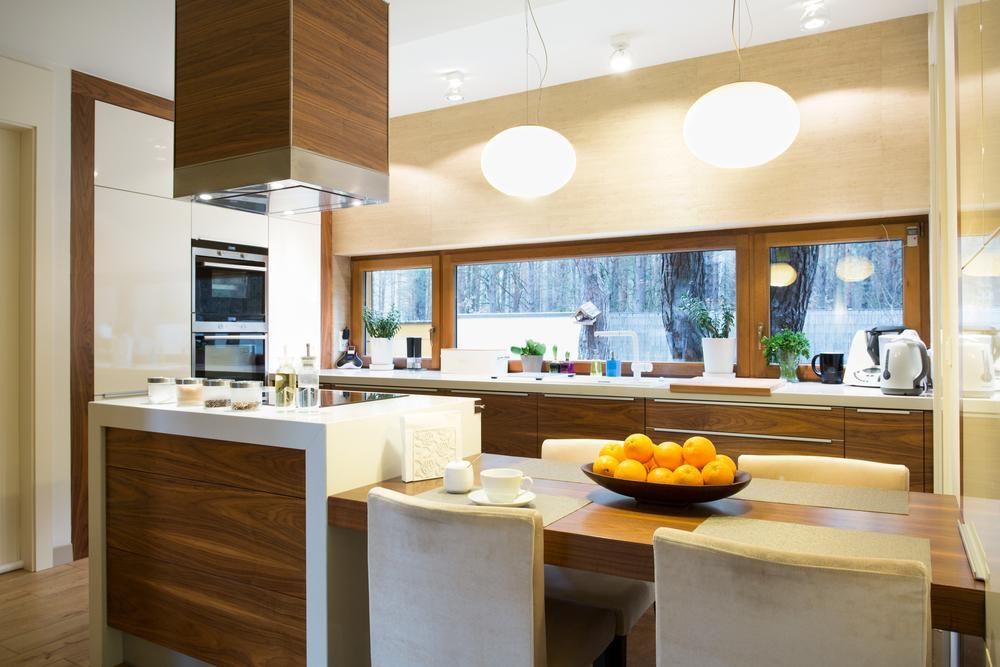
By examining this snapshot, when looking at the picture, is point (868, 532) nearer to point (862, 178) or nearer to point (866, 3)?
point (862, 178)

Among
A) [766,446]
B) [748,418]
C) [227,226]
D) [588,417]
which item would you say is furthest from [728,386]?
[227,226]

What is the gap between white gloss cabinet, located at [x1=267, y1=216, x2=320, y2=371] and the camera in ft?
14.7

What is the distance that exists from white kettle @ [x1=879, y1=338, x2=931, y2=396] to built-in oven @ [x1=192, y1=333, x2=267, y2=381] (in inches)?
140

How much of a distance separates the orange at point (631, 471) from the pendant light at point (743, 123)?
1.43 meters

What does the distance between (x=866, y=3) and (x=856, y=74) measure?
1.07 ft

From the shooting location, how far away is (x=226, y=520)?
2.08m

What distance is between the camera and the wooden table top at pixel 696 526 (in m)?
1.12

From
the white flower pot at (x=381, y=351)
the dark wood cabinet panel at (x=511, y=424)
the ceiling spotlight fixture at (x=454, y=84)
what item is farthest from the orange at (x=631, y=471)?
the white flower pot at (x=381, y=351)

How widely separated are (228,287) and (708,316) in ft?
9.48

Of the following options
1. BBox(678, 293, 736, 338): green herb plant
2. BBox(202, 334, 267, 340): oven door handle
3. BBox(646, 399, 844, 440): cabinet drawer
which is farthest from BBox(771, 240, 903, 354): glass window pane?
BBox(202, 334, 267, 340): oven door handle

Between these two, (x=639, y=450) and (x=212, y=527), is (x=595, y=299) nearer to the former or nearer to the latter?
(x=639, y=450)

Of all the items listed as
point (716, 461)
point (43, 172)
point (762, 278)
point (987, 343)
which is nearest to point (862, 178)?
point (762, 278)

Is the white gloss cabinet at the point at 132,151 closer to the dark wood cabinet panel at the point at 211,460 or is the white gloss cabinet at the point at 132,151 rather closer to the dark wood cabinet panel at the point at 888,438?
the dark wood cabinet panel at the point at 211,460

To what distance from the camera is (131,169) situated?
373 centimetres
